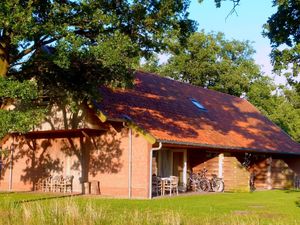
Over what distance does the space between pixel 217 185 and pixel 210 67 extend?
23293mm

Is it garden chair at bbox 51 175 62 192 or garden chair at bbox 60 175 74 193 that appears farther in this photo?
garden chair at bbox 51 175 62 192

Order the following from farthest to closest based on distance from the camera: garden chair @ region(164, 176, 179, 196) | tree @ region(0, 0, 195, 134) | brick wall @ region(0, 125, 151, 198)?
1. garden chair @ region(164, 176, 179, 196)
2. brick wall @ region(0, 125, 151, 198)
3. tree @ region(0, 0, 195, 134)

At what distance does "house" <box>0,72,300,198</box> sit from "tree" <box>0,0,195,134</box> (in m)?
3.54

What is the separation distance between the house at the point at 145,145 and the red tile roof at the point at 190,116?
0.26ft

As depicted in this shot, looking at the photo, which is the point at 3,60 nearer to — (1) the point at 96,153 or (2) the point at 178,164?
(1) the point at 96,153

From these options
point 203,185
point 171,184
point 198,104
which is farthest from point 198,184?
point 198,104

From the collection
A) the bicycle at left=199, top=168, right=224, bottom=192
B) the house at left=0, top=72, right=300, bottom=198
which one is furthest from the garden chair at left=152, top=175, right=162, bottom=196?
the bicycle at left=199, top=168, right=224, bottom=192

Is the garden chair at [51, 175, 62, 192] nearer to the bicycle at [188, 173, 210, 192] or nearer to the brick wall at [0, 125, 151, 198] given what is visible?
the brick wall at [0, 125, 151, 198]

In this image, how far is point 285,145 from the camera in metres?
32.6

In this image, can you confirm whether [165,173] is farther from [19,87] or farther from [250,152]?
[19,87]

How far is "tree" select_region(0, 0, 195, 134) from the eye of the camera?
1546cm

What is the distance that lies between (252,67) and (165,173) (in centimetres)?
2781

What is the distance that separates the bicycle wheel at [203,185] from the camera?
25.9m

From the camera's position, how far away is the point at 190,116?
2770 centimetres
